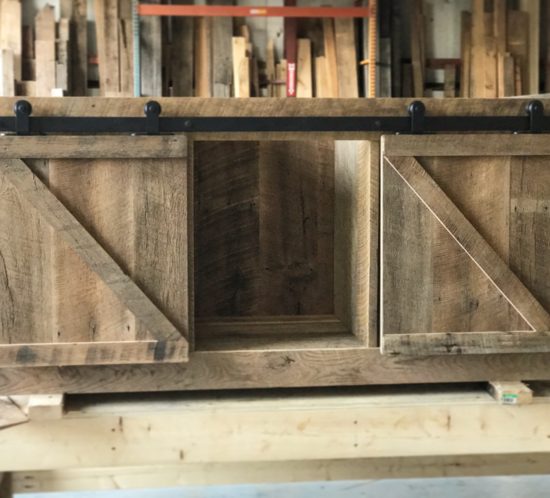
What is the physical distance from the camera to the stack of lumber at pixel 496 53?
634cm

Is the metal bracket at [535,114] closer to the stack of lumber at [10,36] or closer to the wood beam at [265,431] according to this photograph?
the wood beam at [265,431]

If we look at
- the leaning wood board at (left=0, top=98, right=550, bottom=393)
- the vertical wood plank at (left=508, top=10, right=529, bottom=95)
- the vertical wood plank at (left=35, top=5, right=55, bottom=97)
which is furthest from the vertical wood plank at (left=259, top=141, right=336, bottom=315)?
the vertical wood plank at (left=508, top=10, right=529, bottom=95)

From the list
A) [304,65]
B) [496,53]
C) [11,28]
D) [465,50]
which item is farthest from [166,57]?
[496,53]

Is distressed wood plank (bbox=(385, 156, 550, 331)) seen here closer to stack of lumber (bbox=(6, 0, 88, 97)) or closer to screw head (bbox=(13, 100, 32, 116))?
screw head (bbox=(13, 100, 32, 116))

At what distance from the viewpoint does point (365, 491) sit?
3453 millimetres

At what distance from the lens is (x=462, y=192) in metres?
1.94

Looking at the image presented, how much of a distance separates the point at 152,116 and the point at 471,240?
0.92 meters

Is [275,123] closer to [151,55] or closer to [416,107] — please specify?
[416,107]

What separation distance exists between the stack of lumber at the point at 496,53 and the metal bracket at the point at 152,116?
200 inches

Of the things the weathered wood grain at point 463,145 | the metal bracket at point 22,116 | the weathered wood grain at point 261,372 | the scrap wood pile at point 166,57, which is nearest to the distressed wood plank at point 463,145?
the weathered wood grain at point 463,145

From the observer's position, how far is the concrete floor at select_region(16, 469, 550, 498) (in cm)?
341

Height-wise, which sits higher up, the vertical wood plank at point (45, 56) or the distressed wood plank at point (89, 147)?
the vertical wood plank at point (45, 56)

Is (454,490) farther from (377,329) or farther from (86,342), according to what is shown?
(86,342)

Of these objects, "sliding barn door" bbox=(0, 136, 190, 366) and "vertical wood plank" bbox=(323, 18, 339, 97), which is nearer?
"sliding barn door" bbox=(0, 136, 190, 366)
